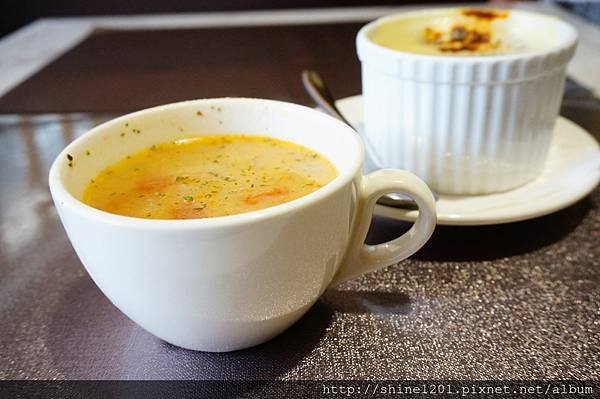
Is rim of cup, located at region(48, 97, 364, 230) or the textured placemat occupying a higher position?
rim of cup, located at region(48, 97, 364, 230)

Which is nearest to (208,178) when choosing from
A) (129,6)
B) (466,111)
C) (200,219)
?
(200,219)

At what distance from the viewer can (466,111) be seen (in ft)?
2.85

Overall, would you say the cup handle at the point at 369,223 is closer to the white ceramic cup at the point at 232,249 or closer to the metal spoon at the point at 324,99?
the white ceramic cup at the point at 232,249

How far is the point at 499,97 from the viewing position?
85cm

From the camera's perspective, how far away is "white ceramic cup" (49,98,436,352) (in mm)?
535

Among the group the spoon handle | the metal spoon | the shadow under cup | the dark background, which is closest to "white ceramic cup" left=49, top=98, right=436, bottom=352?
the shadow under cup

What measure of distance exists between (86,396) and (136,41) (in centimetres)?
166

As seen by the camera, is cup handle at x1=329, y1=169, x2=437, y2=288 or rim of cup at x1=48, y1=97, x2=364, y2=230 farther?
cup handle at x1=329, y1=169, x2=437, y2=288

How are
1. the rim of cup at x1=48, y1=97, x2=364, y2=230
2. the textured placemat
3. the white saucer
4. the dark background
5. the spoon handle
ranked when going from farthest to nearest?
the dark background → the spoon handle → the white saucer → the textured placemat → the rim of cup at x1=48, y1=97, x2=364, y2=230

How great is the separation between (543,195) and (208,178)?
0.49m

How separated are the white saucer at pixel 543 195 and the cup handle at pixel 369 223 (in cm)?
12

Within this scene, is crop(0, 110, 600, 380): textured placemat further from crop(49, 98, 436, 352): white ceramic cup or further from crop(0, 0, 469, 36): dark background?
crop(0, 0, 469, 36): dark background

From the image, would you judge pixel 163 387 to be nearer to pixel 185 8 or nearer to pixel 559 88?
pixel 559 88

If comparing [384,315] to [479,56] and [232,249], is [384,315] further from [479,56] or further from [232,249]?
[479,56]
